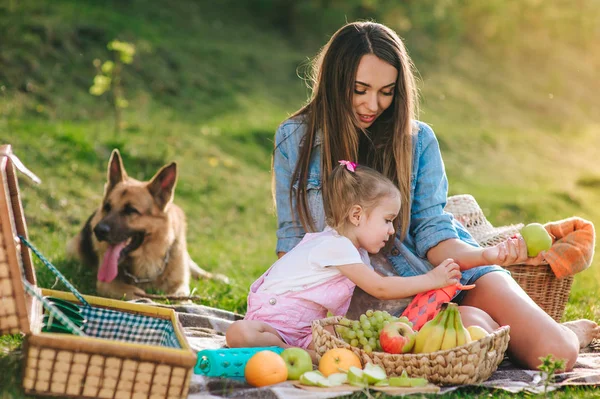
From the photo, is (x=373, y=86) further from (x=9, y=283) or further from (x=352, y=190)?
(x=9, y=283)

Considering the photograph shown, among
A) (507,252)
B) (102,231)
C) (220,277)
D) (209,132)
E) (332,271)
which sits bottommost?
(220,277)

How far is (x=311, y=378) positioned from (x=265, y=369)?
214 mm

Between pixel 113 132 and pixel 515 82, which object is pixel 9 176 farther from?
pixel 515 82

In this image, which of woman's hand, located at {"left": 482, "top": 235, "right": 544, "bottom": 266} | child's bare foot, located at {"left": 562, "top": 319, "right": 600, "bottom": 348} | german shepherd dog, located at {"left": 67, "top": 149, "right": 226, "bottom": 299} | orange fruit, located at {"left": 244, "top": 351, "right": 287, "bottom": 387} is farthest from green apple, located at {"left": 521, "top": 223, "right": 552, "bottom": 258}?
german shepherd dog, located at {"left": 67, "top": 149, "right": 226, "bottom": 299}

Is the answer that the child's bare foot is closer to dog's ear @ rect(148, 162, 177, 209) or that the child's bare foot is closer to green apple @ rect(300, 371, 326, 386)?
green apple @ rect(300, 371, 326, 386)

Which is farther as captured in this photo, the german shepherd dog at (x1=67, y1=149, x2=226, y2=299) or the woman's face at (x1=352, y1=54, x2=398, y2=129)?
the german shepherd dog at (x1=67, y1=149, x2=226, y2=299)

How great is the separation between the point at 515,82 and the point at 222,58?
489 inches

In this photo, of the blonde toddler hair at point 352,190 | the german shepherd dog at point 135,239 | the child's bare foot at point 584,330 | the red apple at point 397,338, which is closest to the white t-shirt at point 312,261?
the blonde toddler hair at point 352,190

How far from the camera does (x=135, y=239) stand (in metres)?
6.02

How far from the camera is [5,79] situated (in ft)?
35.8

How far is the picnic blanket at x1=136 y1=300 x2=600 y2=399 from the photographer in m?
3.23

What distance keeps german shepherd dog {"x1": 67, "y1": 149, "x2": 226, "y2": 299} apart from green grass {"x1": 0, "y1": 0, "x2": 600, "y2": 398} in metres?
0.25

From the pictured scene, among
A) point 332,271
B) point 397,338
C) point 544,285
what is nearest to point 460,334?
point 397,338

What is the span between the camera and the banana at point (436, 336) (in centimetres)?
337
